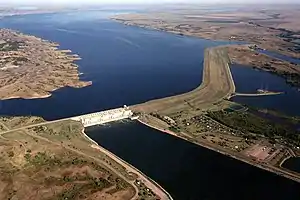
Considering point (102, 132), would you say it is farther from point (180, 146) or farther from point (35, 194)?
point (35, 194)

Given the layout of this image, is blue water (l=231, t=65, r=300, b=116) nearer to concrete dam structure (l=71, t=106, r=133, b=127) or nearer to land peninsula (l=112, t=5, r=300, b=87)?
land peninsula (l=112, t=5, r=300, b=87)

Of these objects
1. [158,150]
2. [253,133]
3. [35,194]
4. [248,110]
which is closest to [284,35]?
[248,110]

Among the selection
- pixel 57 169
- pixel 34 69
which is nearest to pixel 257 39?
pixel 34 69

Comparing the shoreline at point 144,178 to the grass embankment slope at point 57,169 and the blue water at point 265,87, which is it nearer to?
the grass embankment slope at point 57,169

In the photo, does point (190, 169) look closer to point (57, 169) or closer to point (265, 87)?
point (57, 169)

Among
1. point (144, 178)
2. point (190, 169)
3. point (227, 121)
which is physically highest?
point (227, 121)

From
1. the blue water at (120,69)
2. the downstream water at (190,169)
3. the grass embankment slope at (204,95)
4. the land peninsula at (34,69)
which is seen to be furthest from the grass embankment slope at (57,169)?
the land peninsula at (34,69)
